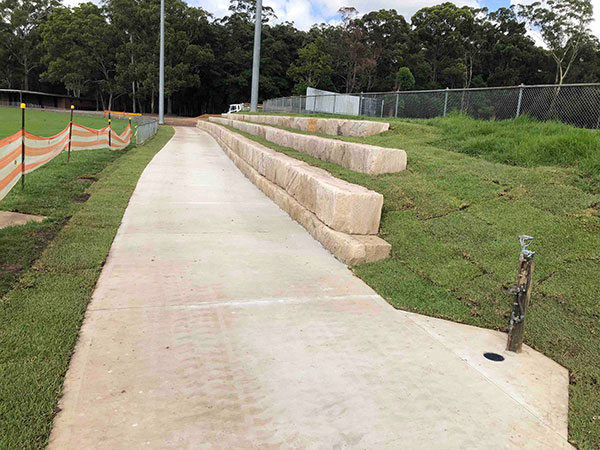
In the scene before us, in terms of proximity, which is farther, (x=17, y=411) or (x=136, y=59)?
(x=136, y=59)

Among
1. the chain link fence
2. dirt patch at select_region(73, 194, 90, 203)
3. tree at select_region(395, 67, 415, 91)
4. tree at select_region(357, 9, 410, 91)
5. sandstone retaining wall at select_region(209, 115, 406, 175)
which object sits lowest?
dirt patch at select_region(73, 194, 90, 203)

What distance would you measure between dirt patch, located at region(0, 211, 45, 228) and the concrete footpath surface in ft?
6.26

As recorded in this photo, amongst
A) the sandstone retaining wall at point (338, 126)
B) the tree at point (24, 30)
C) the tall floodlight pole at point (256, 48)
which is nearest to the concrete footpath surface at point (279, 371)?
the sandstone retaining wall at point (338, 126)

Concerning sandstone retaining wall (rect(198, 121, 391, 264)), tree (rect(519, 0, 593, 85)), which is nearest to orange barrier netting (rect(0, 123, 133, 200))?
sandstone retaining wall (rect(198, 121, 391, 264))

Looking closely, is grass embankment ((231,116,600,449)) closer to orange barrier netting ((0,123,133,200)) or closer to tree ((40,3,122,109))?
orange barrier netting ((0,123,133,200))

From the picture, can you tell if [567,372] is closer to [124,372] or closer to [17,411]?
[124,372]

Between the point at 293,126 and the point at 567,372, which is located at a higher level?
the point at 293,126

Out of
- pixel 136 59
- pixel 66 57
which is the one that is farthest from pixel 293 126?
pixel 66 57

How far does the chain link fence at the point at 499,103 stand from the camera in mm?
9489

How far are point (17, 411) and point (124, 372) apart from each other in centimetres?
60

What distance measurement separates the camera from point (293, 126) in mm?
15945

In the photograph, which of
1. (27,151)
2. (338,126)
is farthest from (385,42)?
(27,151)

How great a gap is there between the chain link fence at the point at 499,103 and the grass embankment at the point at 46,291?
8.53 m

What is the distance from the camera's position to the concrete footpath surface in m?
2.38
